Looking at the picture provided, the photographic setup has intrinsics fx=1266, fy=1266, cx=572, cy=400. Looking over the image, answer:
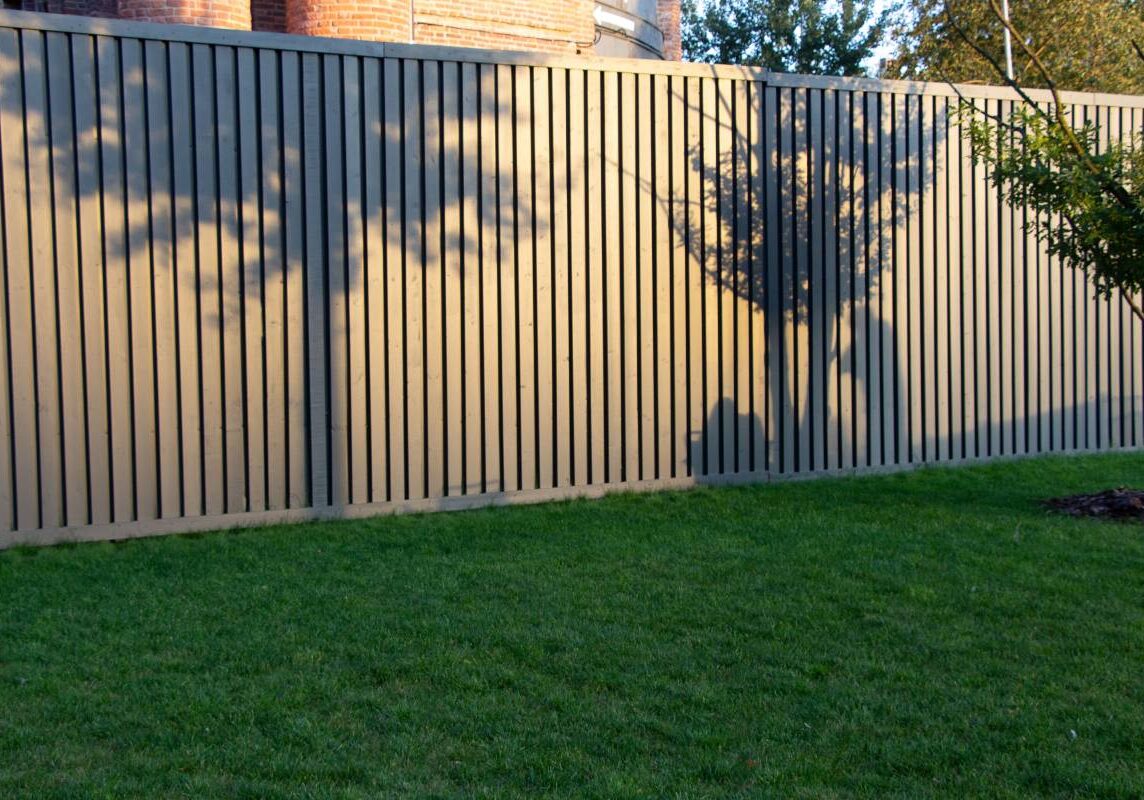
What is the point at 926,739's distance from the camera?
14.5 ft

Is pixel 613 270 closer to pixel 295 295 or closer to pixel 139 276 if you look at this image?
pixel 295 295

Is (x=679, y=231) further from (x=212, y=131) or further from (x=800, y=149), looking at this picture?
(x=212, y=131)

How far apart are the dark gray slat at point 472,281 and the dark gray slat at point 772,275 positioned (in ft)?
8.10

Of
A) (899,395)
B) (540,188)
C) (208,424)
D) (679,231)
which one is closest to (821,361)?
(899,395)

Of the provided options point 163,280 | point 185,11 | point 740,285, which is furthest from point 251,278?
point 185,11

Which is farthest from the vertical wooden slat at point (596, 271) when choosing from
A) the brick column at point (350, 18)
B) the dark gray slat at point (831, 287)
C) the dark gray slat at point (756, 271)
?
the brick column at point (350, 18)

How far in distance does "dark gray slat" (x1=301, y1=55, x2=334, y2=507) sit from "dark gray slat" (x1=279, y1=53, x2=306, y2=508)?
2cm

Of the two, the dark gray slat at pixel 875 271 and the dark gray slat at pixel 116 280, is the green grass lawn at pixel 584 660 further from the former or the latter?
the dark gray slat at pixel 875 271

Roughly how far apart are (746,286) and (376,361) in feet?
10.2

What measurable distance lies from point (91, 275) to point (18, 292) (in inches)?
17.3

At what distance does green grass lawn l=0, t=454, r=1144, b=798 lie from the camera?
418cm

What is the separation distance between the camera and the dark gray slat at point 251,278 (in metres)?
8.34

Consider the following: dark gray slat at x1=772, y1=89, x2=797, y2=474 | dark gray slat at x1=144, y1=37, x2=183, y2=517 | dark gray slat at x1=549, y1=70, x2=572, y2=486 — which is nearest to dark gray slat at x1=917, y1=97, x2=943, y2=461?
dark gray slat at x1=772, y1=89, x2=797, y2=474

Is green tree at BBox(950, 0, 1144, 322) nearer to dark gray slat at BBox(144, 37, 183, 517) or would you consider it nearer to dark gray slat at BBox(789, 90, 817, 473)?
dark gray slat at BBox(789, 90, 817, 473)
